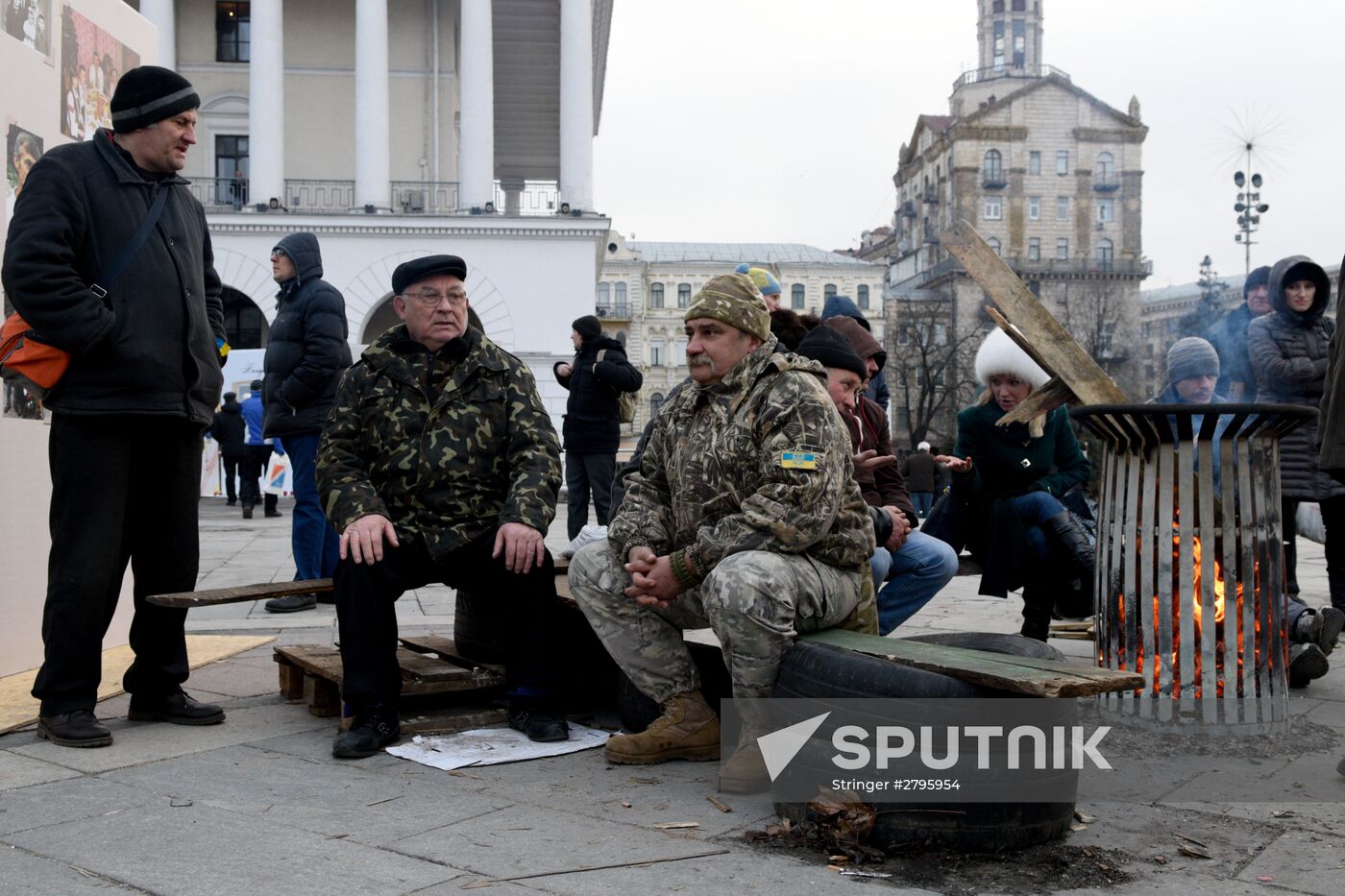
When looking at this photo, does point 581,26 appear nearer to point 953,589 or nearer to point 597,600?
point 953,589

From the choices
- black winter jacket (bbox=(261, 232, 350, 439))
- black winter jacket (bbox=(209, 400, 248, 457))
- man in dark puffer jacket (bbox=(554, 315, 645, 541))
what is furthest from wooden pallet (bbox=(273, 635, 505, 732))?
black winter jacket (bbox=(209, 400, 248, 457))

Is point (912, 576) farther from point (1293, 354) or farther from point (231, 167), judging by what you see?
point (231, 167)

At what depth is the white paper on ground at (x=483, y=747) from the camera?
4289mm

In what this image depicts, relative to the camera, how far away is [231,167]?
37.7m

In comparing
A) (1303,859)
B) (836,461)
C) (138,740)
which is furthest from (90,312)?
(1303,859)

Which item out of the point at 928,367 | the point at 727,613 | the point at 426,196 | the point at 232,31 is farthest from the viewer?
the point at 928,367

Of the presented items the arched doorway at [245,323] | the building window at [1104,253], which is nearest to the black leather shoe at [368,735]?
the arched doorway at [245,323]

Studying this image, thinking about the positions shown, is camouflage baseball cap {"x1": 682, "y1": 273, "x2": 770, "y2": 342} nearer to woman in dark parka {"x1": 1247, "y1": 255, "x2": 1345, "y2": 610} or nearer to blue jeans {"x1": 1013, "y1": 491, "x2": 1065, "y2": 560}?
blue jeans {"x1": 1013, "y1": 491, "x2": 1065, "y2": 560}

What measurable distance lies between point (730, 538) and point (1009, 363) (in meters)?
2.37

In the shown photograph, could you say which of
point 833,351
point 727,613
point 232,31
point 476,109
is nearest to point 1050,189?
point 232,31

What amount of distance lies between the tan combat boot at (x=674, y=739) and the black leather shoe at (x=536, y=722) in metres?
0.28

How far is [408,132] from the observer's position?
3775 cm

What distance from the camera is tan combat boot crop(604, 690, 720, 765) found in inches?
167

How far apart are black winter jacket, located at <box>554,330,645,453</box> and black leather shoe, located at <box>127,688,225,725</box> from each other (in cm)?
702
